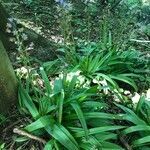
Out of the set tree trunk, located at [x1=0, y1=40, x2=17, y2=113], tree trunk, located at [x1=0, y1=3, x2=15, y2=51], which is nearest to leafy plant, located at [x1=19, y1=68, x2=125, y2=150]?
tree trunk, located at [x1=0, y1=40, x2=17, y2=113]

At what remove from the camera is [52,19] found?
6941mm

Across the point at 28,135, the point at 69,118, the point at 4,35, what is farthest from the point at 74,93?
the point at 4,35

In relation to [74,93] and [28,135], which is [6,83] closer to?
[28,135]

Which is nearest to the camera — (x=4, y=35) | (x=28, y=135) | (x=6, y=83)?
(x=28, y=135)

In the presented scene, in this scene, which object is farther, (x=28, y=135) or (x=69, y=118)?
(x=69, y=118)

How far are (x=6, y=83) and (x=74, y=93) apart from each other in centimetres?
79

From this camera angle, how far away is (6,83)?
12.3 ft

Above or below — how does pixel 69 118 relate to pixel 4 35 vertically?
below

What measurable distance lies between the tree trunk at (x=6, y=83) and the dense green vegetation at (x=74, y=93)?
79mm

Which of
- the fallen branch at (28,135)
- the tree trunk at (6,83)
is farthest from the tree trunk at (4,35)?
the fallen branch at (28,135)

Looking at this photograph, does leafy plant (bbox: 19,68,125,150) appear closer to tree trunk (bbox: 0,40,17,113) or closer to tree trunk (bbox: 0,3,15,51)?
tree trunk (bbox: 0,40,17,113)

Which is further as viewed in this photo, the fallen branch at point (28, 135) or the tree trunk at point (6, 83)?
the tree trunk at point (6, 83)

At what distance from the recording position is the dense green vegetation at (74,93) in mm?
3641

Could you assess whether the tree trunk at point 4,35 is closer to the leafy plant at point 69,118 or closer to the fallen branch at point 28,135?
the leafy plant at point 69,118
